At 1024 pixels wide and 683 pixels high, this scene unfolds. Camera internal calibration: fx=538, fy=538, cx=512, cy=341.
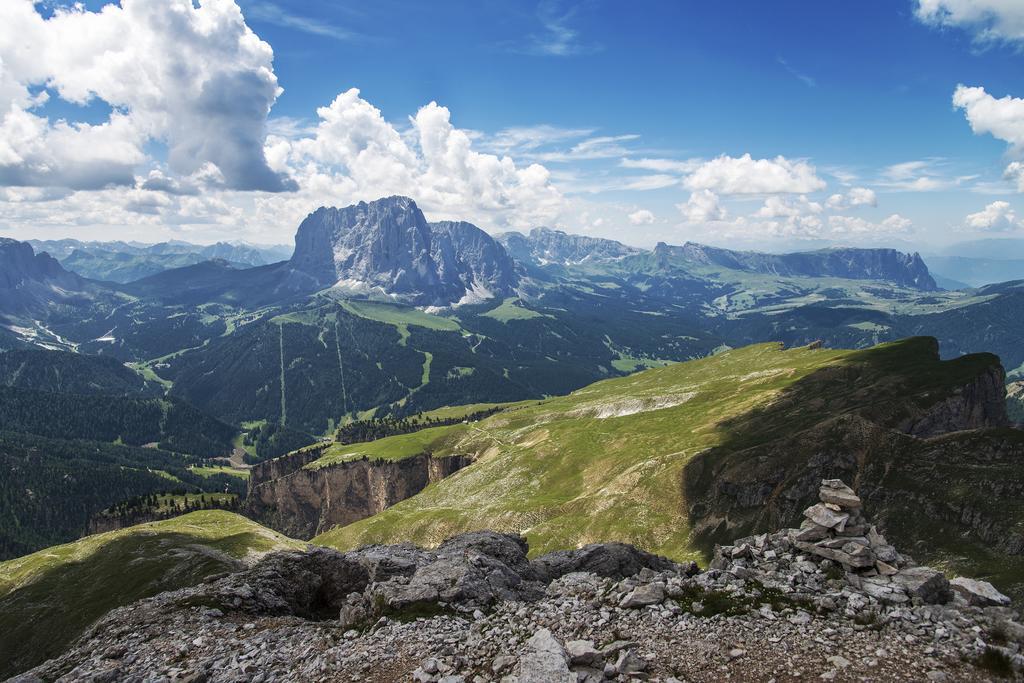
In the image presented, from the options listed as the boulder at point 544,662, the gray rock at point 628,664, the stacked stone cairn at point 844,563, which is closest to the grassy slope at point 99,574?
the boulder at point 544,662

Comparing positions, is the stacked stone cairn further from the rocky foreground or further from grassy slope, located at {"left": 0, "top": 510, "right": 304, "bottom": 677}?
grassy slope, located at {"left": 0, "top": 510, "right": 304, "bottom": 677}

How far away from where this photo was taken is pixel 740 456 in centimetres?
11419

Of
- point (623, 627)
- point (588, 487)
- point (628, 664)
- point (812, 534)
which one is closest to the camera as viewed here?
point (628, 664)

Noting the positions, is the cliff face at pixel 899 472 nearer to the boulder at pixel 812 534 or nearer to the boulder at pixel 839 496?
the boulder at pixel 839 496

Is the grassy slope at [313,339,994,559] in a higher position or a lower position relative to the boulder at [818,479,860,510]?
lower

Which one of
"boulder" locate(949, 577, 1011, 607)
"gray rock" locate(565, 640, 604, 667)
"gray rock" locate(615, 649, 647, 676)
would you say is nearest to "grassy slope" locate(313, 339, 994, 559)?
"boulder" locate(949, 577, 1011, 607)

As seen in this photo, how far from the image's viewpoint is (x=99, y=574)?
363 feet

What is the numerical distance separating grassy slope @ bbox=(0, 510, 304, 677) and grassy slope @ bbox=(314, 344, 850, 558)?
36.2 meters

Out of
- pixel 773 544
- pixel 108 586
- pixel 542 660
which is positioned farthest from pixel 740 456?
pixel 108 586

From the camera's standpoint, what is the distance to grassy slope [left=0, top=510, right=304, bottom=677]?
86188mm

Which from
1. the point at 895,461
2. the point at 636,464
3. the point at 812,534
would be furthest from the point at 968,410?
the point at 812,534

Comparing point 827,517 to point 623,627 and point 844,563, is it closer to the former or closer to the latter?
point 844,563

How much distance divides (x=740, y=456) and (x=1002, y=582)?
195ft

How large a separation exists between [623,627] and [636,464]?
4430 inches
